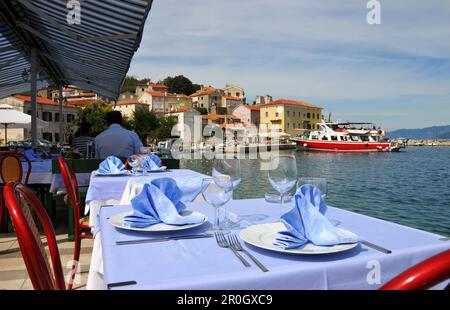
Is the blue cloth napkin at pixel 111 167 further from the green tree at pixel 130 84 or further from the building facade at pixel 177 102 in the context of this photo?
the green tree at pixel 130 84

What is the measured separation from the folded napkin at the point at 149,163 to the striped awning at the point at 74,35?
147 cm

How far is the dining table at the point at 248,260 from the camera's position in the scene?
90 cm

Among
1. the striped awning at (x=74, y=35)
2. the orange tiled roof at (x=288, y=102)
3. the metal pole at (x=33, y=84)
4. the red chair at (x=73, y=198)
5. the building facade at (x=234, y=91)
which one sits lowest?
the red chair at (x=73, y=198)

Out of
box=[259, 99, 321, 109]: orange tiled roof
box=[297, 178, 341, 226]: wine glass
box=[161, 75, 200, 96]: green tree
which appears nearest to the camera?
box=[297, 178, 341, 226]: wine glass

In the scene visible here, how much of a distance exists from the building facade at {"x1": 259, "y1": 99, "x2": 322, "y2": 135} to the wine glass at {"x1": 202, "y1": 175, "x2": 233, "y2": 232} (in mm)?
75360

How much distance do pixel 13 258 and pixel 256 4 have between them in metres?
3.38

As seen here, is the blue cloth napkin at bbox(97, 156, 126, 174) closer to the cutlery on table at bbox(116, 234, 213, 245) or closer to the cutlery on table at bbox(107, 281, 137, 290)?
the cutlery on table at bbox(116, 234, 213, 245)

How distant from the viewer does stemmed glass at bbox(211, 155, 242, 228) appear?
4.82 ft

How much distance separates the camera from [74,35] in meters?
4.04

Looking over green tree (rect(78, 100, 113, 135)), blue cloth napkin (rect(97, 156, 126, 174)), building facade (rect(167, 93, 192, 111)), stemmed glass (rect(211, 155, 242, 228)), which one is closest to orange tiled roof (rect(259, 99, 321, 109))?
building facade (rect(167, 93, 192, 111))

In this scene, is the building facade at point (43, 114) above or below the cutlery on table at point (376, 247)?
above

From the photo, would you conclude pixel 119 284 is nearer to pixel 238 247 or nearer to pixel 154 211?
pixel 238 247

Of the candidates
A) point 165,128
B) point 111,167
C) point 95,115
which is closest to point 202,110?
point 165,128

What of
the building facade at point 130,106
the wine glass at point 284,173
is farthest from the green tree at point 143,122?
the wine glass at point 284,173
